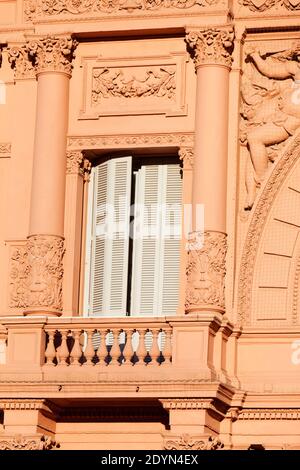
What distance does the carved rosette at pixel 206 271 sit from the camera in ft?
85.3

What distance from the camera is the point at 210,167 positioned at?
86.8 ft

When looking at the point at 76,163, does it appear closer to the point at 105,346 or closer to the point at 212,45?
the point at 212,45

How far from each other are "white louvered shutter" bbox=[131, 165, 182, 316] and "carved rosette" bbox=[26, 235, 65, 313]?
1.26 meters

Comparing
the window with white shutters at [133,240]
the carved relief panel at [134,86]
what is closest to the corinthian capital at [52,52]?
the carved relief panel at [134,86]

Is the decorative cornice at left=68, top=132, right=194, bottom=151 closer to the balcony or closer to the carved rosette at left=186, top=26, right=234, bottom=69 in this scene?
the carved rosette at left=186, top=26, right=234, bottom=69

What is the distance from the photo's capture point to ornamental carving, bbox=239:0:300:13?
27.1 meters

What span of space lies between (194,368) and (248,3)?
555cm

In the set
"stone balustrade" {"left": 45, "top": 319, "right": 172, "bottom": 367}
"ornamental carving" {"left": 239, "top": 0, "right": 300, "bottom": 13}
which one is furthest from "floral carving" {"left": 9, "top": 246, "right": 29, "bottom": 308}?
"ornamental carving" {"left": 239, "top": 0, "right": 300, "bottom": 13}

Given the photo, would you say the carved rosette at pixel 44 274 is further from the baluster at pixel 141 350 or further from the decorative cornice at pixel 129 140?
the decorative cornice at pixel 129 140

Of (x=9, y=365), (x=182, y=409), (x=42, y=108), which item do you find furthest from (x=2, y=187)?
(x=182, y=409)

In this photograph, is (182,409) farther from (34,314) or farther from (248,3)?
(248,3)

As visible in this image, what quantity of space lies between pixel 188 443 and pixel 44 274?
3326mm

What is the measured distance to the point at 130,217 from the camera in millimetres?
27516
